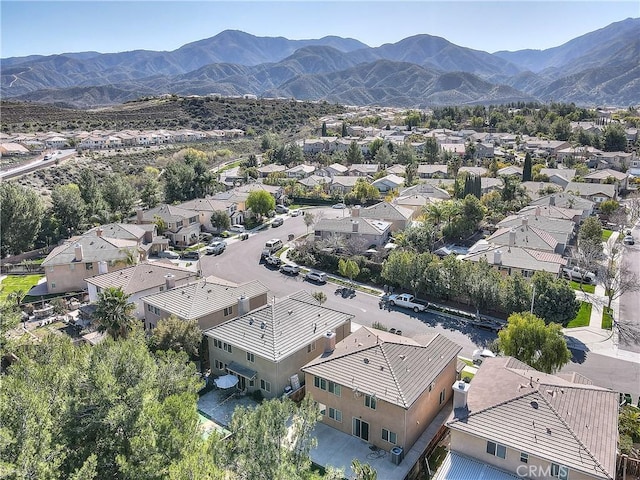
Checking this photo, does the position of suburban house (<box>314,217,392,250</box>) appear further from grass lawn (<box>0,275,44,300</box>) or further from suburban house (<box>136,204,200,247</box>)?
grass lawn (<box>0,275,44,300</box>)

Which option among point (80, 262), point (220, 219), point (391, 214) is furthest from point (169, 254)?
point (391, 214)

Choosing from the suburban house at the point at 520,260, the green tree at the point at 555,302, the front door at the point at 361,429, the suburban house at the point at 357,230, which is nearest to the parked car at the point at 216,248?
the suburban house at the point at 357,230

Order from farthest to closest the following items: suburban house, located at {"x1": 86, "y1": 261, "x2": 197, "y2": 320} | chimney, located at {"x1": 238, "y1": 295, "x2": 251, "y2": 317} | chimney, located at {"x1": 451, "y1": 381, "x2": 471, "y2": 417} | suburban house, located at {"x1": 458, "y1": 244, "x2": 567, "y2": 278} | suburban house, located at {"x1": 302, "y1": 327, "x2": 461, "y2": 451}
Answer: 1. suburban house, located at {"x1": 458, "y1": 244, "x2": 567, "y2": 278}
2. suburban house, located at {"x1": 86, "y1": 261, "x2": 197, "y2": 320}
3. chimney, located at {"x1": 238, "y1": 295, "x2": 251, "y2": 317}
4. suburban house, located at {"x1": 302, "y1": 327, "x2": 461, "y2": 451}
5. chimney, located at {"x1": 451, "y1": 381, "x2": 471, "y2": 417}

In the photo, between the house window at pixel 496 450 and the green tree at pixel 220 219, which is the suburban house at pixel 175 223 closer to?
the green tree at pixel 220 219

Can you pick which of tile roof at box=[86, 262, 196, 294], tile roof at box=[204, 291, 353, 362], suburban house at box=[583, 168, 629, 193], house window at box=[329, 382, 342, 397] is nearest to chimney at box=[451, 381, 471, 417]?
house window at box=[329, 382, 342, 397]

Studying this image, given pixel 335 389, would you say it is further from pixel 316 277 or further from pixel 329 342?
pixel 316 277
